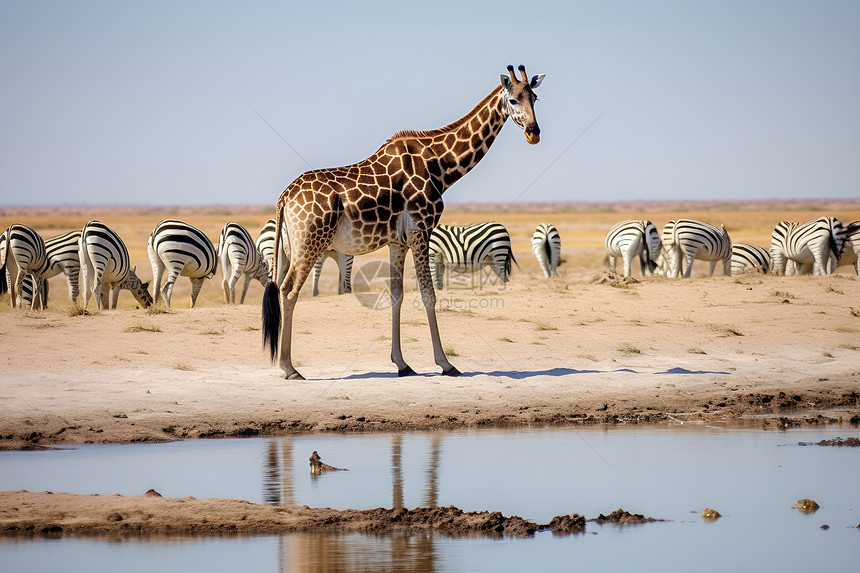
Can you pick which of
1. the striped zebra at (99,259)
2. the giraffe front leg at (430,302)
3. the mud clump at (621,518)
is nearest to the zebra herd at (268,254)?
the striped zebra at (99,259)

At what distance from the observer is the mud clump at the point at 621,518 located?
7.20 m

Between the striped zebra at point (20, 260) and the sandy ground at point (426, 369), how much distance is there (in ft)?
15.4

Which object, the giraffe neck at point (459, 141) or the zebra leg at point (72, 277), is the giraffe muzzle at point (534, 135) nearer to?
the giraffe neck at point (459, 141)

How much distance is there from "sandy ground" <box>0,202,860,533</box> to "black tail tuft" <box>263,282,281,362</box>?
1.65 feet

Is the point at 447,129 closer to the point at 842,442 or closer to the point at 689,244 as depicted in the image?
the point at 842,442

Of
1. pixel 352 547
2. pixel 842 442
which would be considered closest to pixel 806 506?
pixel 842 442

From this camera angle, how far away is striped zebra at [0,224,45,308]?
20.2m

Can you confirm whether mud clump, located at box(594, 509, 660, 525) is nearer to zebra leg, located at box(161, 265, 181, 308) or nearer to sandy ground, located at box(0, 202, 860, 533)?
sandy ground, located at box(0, 202, 860, 533)

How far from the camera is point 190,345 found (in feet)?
45.9

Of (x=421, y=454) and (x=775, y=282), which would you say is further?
(x=775, y=282)

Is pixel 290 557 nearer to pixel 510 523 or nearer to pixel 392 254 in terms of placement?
pixel 510 523

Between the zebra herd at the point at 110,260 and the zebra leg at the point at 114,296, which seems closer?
the zebra herd at the point at 110,260

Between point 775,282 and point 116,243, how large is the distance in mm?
12985

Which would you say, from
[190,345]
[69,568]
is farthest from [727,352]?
[69,568]
